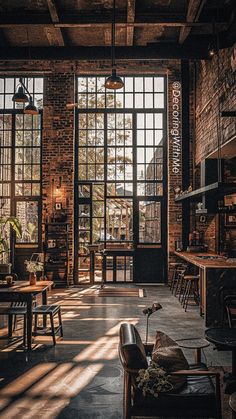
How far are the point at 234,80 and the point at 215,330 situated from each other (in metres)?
4.63

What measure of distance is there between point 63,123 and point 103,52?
2.37 meters

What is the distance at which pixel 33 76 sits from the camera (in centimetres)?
1063

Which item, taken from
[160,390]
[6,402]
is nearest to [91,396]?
[6,402]

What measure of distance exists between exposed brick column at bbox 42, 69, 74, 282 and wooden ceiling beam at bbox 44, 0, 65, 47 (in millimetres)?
1204

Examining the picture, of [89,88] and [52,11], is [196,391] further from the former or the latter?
[89,88]

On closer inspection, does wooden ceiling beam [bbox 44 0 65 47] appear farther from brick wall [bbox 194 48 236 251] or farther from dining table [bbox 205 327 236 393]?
dining table [bbox 205 327 236 393]

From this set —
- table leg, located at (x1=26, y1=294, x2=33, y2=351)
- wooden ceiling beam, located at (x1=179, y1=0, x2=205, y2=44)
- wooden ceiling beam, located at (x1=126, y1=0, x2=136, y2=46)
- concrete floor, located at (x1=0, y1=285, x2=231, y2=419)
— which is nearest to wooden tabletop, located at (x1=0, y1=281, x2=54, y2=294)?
table leg, located at (x1=26, y1=294, x2=33, y2=351)

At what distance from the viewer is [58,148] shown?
1036cm

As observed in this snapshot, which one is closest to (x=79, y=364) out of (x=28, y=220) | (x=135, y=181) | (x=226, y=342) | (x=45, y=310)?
(x=45, y=310)

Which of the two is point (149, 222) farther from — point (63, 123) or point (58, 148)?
point (63, 123)

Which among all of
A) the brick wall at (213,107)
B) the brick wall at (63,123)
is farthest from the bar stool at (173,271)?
the brick wall at (63,123)

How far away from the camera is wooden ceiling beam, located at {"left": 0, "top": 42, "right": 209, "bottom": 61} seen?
28.3 ft

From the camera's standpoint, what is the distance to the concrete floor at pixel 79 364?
3.38m

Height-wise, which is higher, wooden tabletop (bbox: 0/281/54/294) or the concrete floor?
wooden tabletop (bbox: 0/281/54/294)
